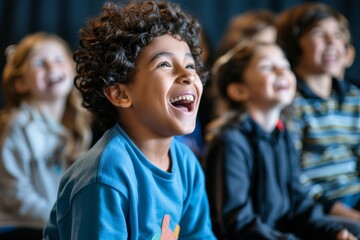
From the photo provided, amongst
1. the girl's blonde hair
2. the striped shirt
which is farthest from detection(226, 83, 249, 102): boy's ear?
the girl's blonde hair

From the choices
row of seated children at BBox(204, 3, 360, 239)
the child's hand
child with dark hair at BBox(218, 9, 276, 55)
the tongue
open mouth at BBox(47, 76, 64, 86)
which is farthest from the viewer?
child with dark hair at BBox(218, 9, 276, 55)

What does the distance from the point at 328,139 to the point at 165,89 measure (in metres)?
0.84

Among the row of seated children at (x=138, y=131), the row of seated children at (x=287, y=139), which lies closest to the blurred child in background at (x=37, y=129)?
the row of seated children at (x=287, y=139)

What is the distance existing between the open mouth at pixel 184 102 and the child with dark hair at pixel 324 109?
675 millimetres

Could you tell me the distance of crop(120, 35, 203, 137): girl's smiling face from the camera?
1104mm

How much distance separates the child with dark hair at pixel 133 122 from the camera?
103 cm

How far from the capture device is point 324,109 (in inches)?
71.6

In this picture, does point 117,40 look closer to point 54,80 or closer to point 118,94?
point 118,94

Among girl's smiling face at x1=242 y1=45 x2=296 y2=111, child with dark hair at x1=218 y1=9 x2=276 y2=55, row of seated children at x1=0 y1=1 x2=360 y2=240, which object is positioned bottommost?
child with dark hair at x1=218 y1=9 x2=276 y2=55

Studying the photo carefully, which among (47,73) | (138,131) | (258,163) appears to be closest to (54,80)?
(47,73)

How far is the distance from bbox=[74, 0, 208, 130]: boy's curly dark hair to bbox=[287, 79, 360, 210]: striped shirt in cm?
69

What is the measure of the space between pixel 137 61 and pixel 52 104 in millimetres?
895

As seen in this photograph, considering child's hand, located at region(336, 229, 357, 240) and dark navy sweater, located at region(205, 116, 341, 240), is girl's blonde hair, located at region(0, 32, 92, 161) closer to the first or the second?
dark navy sweater, located at region(205, 116, 341, 240)

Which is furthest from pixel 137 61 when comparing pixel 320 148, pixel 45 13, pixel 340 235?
pixel 45 13
